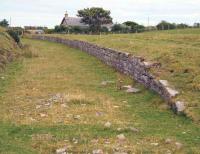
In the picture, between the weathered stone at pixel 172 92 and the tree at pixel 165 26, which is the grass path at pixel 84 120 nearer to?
the weathered stone at pixel 172 92

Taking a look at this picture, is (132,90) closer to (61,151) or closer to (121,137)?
(121,137)

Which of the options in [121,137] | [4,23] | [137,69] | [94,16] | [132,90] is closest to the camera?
[121,137]

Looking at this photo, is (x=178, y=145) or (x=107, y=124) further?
(x=107, y=124)

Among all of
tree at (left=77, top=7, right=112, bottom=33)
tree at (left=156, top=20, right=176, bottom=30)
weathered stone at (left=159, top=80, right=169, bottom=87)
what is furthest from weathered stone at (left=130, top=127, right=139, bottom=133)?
tree at (left=77, top=7, right=112, bottom=33)

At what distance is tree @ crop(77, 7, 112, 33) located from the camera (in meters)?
92.2

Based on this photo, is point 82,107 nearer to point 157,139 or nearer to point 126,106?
point 126,106

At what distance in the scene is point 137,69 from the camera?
17.3 m

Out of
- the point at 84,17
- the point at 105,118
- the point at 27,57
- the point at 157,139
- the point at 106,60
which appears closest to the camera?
the point at 157,139

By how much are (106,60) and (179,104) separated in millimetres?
13179

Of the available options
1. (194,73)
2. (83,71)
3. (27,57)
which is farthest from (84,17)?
(194,73)

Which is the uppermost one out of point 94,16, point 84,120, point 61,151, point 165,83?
point 94,16

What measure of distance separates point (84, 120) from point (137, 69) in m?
6.43

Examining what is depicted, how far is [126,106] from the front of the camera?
1308 cm

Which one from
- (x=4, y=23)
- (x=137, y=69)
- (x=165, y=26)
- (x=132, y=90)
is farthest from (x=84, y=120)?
(x=4, y=23)
